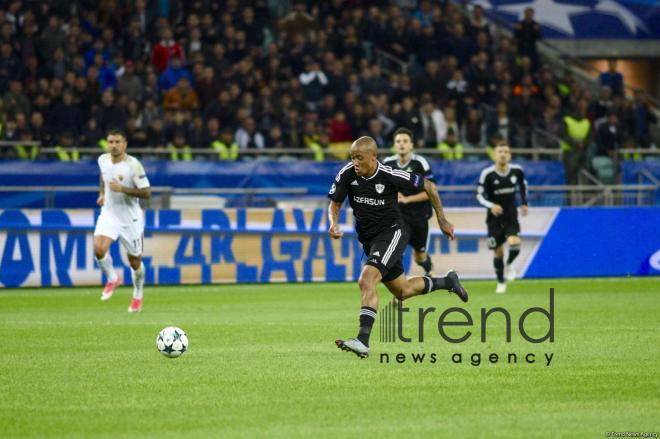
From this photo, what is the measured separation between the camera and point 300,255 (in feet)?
77.4

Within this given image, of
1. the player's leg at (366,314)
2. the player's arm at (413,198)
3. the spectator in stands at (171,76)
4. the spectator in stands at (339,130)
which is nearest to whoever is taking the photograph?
the player's leg at (366,314)

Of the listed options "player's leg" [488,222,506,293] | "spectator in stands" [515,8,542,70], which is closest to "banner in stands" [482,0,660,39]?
"spectator in stands" [515,8,542,70]

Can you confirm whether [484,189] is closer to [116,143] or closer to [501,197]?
[501,197]

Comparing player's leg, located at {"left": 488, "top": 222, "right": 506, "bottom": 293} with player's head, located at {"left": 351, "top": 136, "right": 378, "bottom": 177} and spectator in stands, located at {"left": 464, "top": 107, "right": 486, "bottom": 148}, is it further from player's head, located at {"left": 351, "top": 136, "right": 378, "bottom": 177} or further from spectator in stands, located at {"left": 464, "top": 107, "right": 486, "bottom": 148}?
player's head, located at {"left": 351, "top": 136, "right": 378, "bottom": 177}

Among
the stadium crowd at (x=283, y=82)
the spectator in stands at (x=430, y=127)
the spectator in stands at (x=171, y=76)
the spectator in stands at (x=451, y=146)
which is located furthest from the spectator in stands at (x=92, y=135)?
the spectator in stands at (x=451, y=146)

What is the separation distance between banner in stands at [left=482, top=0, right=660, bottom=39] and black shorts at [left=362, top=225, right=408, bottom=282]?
76.2ft

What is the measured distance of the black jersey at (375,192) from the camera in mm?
11672

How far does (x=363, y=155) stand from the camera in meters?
11.4

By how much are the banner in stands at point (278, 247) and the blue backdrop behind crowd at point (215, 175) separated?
1.12m

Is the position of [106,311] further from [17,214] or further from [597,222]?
[597,222]

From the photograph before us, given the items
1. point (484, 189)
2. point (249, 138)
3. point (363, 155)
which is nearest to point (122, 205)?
point (484, 189)

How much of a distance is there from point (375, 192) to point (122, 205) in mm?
6901

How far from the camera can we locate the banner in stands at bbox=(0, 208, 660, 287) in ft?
72.7

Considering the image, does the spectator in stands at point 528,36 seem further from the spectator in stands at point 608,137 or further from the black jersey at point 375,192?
the black jersey at point 375,192
